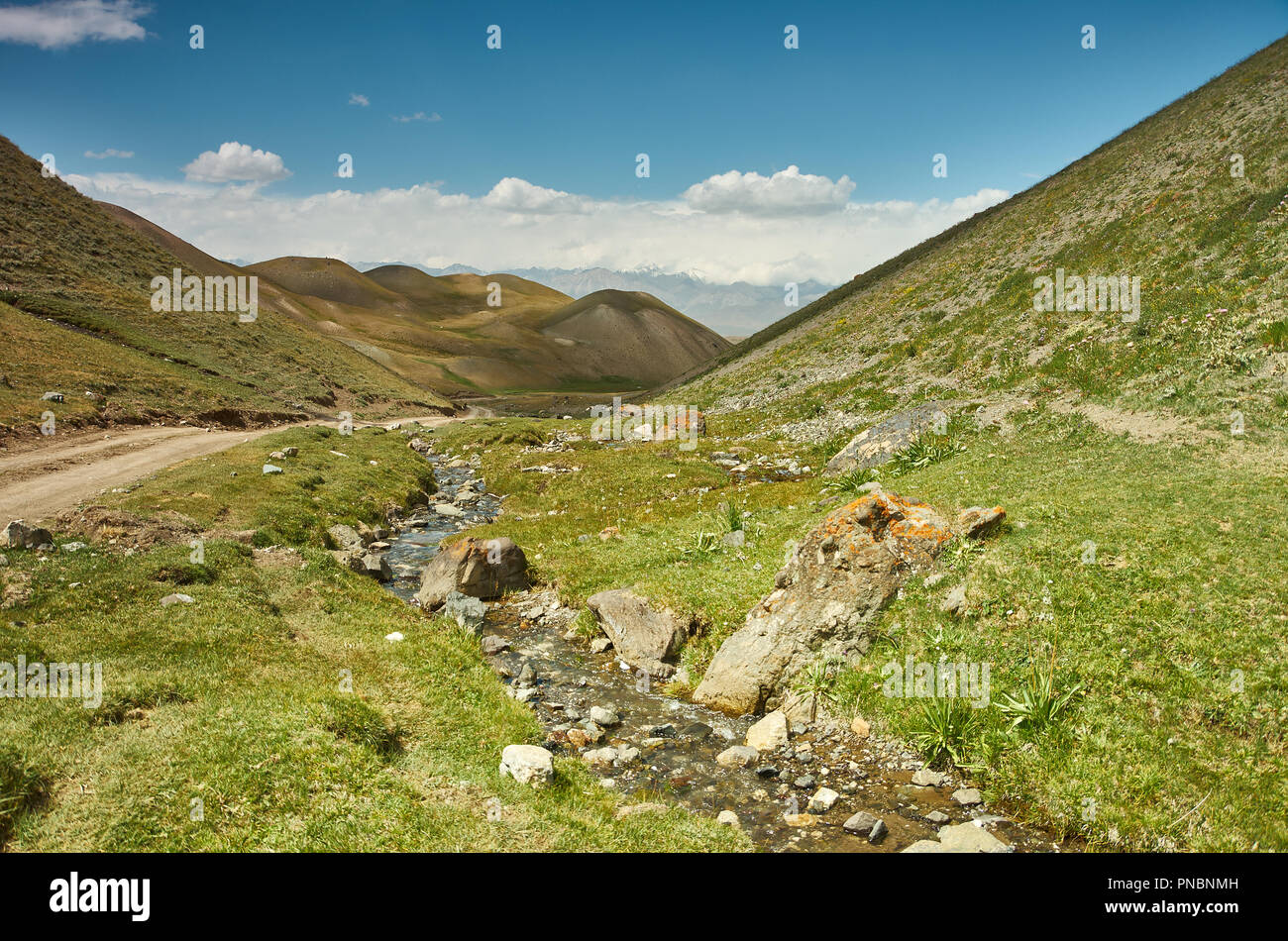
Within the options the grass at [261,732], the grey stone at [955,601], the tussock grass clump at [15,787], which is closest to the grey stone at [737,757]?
the grass at [261,732]

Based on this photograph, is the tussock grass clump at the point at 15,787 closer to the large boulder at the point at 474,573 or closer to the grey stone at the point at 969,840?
the large boulder at the point at 474,573

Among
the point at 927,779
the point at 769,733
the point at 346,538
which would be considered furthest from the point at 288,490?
the point at 927,779

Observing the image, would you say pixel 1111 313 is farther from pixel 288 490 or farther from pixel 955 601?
pixel 288 490

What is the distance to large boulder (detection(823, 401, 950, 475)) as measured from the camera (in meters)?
30.0

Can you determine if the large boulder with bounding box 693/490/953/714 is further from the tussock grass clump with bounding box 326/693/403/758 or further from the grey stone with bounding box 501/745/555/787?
the tussock grass clump with bounding box 326/693/403/758

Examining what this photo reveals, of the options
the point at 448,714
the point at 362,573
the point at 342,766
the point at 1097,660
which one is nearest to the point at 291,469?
the point at 362,573

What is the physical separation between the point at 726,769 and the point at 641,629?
18.5ft

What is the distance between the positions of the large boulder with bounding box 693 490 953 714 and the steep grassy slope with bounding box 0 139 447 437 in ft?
137

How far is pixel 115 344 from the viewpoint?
59281 mm

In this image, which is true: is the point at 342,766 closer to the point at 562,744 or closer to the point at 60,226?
the point at 562,744

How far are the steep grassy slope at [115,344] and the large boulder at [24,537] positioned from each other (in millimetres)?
24201

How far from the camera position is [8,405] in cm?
3738

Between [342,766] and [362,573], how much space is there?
13533mm
